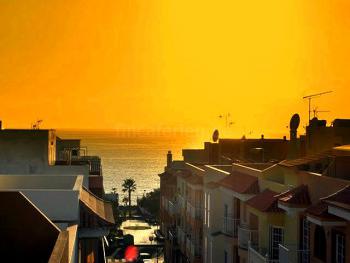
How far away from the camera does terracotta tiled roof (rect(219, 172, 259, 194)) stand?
25.4m

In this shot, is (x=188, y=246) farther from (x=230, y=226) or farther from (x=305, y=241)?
(x=305, y=241)

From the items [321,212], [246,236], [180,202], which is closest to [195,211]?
[180,202]

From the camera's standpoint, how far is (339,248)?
16.6 m

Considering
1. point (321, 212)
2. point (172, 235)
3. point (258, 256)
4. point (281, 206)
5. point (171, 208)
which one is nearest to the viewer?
point (321, 212)

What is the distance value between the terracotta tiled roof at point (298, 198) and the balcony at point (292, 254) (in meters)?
1.36

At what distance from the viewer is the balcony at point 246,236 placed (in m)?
24.5

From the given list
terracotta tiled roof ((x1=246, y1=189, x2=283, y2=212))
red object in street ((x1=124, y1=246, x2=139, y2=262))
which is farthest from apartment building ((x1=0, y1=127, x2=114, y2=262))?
red object in street ((x1=124, y1=246, x2=139, y2=262))

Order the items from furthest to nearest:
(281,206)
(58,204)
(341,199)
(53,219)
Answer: (58,204), (53,219), (281,206), (341,199)

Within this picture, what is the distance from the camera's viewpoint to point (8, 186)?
958 inches

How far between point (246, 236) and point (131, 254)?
36.3 meters

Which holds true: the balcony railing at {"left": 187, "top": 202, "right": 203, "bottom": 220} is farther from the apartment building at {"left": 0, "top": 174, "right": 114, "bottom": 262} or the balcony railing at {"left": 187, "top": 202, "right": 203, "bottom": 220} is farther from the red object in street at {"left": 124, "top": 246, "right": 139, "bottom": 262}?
the red object in street at {"left": 124, "top": 246, "right": 139, "bottom": 262}

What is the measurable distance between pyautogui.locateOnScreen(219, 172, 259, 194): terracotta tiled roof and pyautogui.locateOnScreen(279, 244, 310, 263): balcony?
5367 mm

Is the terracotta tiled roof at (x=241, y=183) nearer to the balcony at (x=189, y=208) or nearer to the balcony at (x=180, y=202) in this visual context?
the balcony at (x=189, y=208)

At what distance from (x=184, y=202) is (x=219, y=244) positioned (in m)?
13.3
